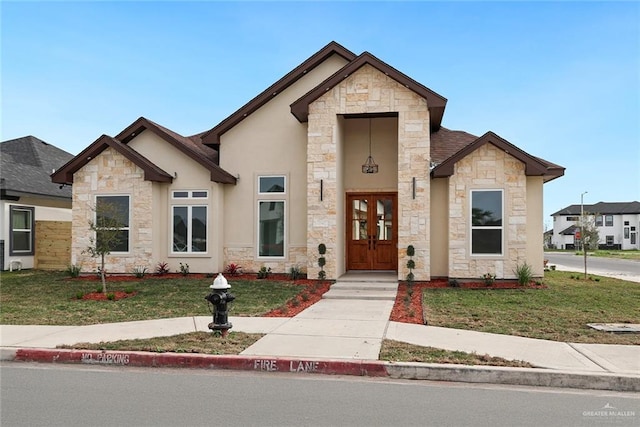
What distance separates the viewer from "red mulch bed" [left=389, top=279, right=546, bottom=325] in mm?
9648

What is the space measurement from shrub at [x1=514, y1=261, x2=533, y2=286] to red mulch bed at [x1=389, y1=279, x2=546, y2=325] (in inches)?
5.1

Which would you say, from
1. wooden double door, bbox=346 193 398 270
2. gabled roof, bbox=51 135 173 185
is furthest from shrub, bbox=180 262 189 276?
wooden double door, bbox=346 193 398 270

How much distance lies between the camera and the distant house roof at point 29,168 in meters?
18.9

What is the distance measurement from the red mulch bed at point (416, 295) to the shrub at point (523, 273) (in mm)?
129

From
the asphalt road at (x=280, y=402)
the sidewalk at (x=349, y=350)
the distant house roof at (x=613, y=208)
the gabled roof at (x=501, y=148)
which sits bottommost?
the asphalt road at (x=280, y=402)

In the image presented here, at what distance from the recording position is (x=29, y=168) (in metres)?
22.1

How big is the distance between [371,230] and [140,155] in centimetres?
777

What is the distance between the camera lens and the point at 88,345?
7344 millimetres

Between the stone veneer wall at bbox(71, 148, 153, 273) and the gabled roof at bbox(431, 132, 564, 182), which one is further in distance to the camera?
the stone veneer wall at bbox(71, 148, 153, 273)

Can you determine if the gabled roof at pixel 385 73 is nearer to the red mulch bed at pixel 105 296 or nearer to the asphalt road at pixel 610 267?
the red mulch bed at pixel 105 296

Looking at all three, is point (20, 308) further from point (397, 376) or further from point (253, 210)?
point (397, 376)

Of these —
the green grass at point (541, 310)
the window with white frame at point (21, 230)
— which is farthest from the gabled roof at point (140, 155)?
the green grass at point (541, 310)

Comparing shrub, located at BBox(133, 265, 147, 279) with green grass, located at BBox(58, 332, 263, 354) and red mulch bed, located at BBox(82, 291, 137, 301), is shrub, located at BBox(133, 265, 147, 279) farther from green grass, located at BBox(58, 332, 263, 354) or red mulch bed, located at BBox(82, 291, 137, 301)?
green grass, located at BBox(58, 332, 263, 354)

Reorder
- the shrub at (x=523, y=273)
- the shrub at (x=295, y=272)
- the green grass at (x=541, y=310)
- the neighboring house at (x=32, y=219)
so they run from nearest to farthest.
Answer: the green grass at (x=541, y=310)
the shrub at (x=523, y=273)
the shrub at (x=295, y=272)
the neighboring house at (x=32, y=219)
